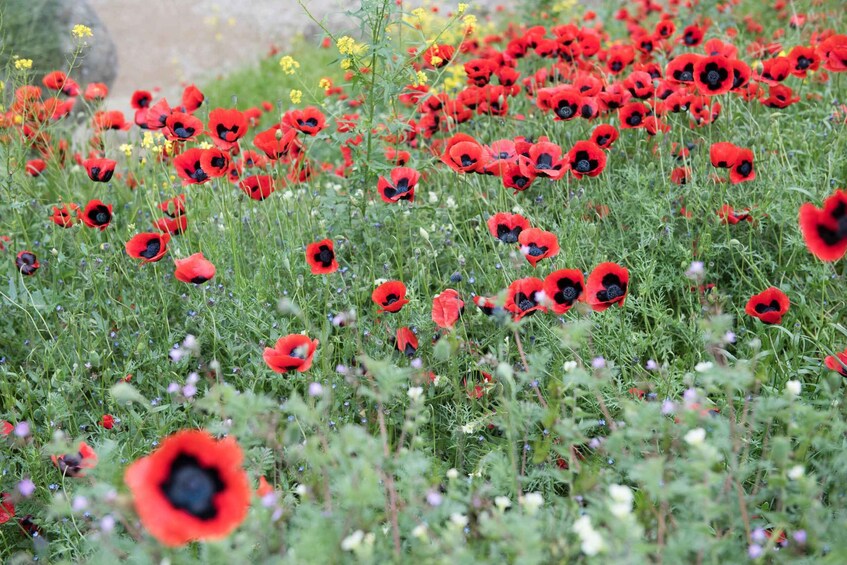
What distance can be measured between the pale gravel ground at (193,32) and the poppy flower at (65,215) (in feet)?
20.7

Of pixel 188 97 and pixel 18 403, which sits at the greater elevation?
pixel 188 97

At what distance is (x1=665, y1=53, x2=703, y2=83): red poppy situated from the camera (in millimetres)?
3141

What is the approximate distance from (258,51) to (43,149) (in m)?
6.08

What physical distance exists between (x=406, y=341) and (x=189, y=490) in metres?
1.22

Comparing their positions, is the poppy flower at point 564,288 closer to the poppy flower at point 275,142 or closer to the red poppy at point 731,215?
the red poppy at point 731,215

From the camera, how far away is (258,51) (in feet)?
33.0

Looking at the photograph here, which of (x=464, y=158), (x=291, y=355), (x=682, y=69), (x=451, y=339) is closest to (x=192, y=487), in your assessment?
(x=291, y=355)

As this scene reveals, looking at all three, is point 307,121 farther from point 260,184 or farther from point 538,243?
point 538,243

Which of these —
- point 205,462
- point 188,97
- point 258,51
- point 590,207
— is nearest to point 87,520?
point 205,462

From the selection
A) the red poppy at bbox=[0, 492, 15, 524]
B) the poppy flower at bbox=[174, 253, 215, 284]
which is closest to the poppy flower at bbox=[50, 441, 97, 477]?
the red poppy at bbox=[0, 492, 15, 524]

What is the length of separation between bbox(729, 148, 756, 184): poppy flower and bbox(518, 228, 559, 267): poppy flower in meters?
0.87

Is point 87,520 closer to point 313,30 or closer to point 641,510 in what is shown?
point 641,510

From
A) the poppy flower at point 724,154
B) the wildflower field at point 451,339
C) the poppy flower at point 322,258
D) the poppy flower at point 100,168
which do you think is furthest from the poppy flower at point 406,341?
the poppy flower at point 100,168

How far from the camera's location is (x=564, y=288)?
2295 mm
